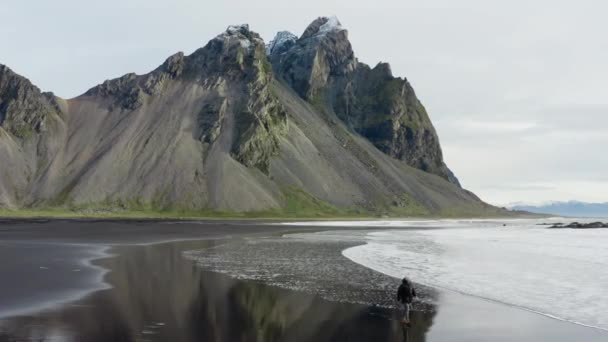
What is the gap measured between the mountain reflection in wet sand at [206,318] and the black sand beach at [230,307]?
4 cm

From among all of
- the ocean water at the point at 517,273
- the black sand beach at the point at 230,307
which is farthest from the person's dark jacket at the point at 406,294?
the ocean water at the point at 517,273

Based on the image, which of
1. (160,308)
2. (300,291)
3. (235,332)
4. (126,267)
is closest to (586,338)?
(235,332)

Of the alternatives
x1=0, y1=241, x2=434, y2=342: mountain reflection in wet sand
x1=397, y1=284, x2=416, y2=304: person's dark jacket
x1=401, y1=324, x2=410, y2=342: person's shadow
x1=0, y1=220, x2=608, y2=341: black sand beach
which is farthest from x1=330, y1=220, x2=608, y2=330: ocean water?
x1=0, y1=241, x2=434, y2=342: mountain reflection in wet sand

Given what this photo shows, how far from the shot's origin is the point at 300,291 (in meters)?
30.0

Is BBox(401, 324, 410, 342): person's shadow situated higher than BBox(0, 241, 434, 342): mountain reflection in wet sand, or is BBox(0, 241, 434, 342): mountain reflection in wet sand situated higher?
BBox(401, 324, 410, 342): person's shadow

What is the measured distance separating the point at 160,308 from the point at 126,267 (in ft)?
56.8

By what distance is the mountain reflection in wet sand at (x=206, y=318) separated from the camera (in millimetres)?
19297

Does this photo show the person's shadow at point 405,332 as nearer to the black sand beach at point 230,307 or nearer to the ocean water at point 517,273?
the black sand beach at point 230,307

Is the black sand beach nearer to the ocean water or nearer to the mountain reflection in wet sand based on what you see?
the mountain reflection in wet sand

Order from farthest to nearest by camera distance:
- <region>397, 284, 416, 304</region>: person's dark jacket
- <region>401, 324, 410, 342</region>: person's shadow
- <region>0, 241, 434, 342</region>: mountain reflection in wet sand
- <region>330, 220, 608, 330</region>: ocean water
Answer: <region>330, 220, 608, 330</region>: ocean water < <region>397, 284, 416, 304</region>: person's dark jacket < <region>401, 324, 410, 342</region>: person's shadow < <region>0, 241, 434, 342</region>: mountain reflection in wet sand

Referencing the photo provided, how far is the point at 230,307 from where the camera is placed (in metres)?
24.9

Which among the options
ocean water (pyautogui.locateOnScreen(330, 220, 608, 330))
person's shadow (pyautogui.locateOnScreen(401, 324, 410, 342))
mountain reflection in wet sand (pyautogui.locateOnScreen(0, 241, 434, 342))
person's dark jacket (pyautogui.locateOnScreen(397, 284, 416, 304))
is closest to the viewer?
mountain reflection in wet sand (pyautogui.locateOnScreen(0, 241, 434, 342))

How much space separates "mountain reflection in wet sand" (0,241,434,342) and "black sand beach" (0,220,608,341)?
0.13ft

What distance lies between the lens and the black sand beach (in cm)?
1992
